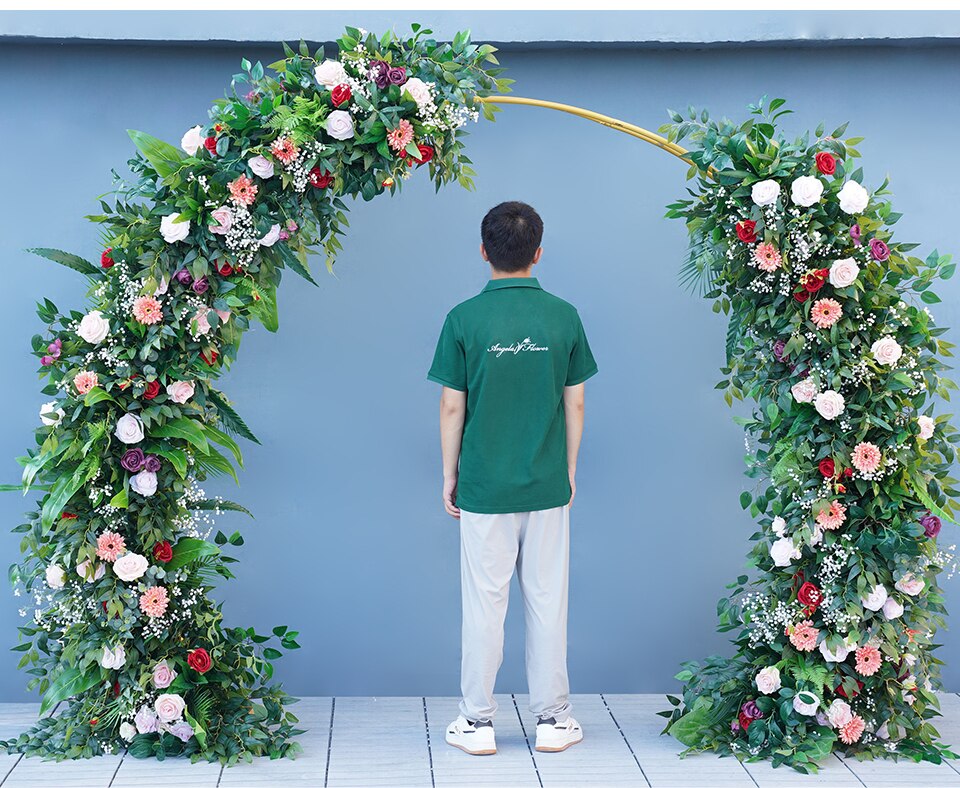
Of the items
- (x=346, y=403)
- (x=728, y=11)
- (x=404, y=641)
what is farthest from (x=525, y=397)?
(x=728, y=11)

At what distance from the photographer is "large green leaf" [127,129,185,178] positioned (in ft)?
9.99

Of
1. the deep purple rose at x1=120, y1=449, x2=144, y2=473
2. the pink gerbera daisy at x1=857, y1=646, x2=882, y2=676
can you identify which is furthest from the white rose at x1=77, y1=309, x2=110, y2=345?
the pink gerbera daisy at x1=857, y1=646, x2=882, y2=676

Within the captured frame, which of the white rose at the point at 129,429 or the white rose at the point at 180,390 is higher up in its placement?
the white rose at the point at 180,390

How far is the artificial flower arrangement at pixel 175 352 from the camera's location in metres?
3.05

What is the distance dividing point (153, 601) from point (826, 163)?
2.20 m

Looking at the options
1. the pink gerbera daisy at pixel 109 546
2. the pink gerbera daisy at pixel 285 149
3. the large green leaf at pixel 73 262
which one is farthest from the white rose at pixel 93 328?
the pink gerbera daisy at pixel 285 149

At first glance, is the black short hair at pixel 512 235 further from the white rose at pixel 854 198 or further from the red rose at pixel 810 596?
the red rose at pixel 810 596

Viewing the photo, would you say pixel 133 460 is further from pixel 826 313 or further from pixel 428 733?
pixel 826 313

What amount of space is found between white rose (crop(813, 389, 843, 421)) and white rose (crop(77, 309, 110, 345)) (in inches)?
76.9

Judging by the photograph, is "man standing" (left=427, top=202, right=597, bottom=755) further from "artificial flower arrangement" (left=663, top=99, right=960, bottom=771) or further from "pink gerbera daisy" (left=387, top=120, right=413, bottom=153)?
"artificial flower arrangement" (left=663, top=99, right=960, bottom=771)

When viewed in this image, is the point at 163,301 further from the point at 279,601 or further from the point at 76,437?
the point at 279,601

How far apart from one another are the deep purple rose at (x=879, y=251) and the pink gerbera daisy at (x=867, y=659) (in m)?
1.09

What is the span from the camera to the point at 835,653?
10.5 feet

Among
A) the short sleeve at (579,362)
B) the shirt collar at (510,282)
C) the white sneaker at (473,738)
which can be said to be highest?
the shirt collar at (510,282)
